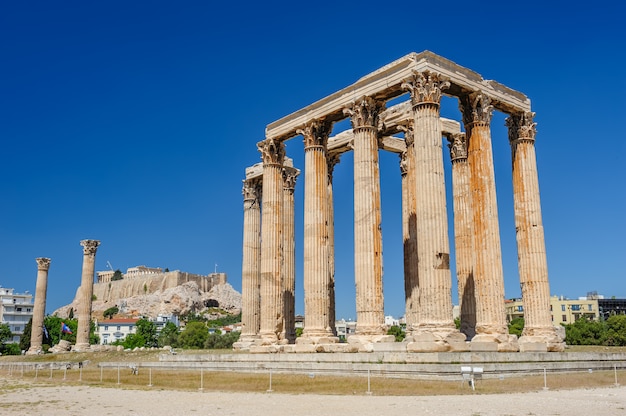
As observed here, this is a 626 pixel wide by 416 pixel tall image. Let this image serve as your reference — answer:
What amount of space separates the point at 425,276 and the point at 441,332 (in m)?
2.91

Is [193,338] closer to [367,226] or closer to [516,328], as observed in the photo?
[516,328]

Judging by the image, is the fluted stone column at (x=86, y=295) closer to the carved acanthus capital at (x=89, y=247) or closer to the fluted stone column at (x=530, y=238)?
the carved acanthus capital at (x=89, y=247)

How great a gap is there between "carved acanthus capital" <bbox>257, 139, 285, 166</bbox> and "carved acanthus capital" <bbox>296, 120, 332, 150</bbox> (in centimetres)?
373

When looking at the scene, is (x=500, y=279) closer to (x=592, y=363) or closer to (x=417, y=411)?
(x=592, y=363)

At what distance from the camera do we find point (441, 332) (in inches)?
1176

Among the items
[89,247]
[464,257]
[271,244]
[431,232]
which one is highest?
[89,247]

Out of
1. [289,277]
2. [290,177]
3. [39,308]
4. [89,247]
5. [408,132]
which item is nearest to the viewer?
[408,132]

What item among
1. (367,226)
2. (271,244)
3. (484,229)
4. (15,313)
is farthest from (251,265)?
(15,313)

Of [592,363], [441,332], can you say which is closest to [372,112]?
[441,332]

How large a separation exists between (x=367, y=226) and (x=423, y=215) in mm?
4728

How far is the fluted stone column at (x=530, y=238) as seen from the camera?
35688 millimetres

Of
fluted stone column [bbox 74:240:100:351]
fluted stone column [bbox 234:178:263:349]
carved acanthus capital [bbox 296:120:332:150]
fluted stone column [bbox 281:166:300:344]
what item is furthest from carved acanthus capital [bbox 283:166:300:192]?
fluted stone column [bbox 74:240:100:351]

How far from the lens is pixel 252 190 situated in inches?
2178

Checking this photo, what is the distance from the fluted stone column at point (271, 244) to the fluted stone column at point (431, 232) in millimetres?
13490
